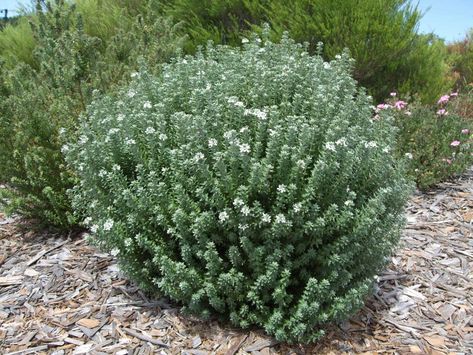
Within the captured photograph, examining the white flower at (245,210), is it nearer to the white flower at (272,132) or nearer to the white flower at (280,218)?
the white flower at (280,218)

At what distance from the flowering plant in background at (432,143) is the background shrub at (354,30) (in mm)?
1484

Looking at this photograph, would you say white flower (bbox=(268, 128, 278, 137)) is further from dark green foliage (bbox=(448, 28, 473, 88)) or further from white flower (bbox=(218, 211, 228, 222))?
dark green foliage (bbox=(448, 28, 473, 88))

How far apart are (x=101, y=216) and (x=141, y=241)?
1.57ft

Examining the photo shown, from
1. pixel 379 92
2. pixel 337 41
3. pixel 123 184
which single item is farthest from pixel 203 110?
pixel 379 92

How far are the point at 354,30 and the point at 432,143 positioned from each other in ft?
7.47

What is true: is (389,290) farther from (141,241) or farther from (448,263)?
(141,241)

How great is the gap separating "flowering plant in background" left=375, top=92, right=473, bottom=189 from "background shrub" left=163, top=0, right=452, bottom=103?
1.48 m

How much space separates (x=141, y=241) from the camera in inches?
119

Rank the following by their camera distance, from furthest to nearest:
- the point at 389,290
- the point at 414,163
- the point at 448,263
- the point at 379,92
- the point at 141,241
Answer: the point at 379,92 < the point at 414,163 < the point at 448,263 < the point at 389,290 < the point at 141,241

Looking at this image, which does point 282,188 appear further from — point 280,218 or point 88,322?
point 88,322

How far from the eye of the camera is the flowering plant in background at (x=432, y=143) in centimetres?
565

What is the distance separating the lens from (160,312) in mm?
3371

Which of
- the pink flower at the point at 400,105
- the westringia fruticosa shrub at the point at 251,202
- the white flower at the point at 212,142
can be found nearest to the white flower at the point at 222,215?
the westringia fruticosa shrub at the point at 251,202

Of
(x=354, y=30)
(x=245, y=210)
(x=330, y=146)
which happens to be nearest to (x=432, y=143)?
(x=354, y=30)
